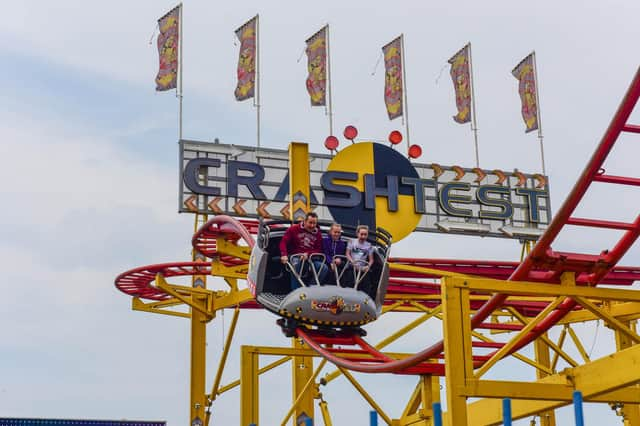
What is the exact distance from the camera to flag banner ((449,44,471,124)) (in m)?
31.8

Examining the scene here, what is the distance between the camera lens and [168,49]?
28.7 m

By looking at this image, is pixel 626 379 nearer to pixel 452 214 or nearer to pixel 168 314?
pixel 168 314

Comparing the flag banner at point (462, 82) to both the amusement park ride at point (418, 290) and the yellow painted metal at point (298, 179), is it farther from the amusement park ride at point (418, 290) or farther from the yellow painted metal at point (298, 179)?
the yellow painted metal at point (298, 179)

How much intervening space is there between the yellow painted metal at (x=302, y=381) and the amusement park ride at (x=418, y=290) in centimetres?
3

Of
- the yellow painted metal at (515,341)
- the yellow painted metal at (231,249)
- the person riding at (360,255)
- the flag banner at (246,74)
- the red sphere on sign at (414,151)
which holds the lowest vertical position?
the yellow painted metal at (515,341)

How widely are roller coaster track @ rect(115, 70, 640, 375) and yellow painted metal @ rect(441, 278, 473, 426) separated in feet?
2.51

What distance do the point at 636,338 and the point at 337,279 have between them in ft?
15.0

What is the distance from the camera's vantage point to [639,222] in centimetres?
1341

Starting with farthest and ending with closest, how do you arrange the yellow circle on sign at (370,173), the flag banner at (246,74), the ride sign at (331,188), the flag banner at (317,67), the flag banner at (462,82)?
the flag banner at (462,82)
the flag banner at (317,67)
the flag banner at (246,74)
the yellow circle on sign at (370,173)
the ride sign at (331,188)

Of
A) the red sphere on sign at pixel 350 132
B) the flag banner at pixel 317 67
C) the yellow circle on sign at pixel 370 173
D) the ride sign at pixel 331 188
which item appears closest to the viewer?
the red sphere on sign at pixel 350 132

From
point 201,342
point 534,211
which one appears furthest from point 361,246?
point 534,211

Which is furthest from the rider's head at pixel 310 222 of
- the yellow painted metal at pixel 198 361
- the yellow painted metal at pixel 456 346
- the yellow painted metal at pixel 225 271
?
the yellow painted metal at pixel 198 361

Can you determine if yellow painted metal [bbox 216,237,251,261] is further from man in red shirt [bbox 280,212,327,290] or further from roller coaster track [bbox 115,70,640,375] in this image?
man in red shirt [bbox 280,212,327,290]

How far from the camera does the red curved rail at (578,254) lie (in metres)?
12.3
